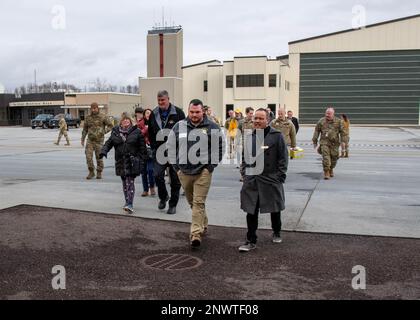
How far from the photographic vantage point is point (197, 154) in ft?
20.5

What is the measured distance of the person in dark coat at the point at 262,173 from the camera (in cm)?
602

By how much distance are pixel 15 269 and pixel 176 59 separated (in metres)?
80.9

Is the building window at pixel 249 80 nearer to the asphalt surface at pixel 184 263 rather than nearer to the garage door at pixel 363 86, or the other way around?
the garage door at pixel 363 86

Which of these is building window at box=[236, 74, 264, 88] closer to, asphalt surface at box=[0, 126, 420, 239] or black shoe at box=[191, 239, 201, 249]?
asphalt surface at box=[0, 126, 420, 239]

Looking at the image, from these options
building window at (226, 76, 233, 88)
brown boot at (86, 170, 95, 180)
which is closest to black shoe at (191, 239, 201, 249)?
brown boot at (86, 170, 95, 180)

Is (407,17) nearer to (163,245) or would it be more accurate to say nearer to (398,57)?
(398,57)

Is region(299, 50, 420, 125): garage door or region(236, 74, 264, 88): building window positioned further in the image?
region(299, 50, 420, 125): garage door

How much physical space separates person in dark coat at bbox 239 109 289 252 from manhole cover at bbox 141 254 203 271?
29.6 inches

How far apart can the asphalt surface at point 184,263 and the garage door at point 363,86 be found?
61224 millimetres

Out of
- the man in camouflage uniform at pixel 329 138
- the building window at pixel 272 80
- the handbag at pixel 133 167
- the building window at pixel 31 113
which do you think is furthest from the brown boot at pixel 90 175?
the building window at pixel 31 113

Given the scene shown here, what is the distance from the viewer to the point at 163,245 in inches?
244

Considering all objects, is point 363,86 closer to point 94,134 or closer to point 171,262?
point 94,134

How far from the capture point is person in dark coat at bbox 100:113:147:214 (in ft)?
26.1
